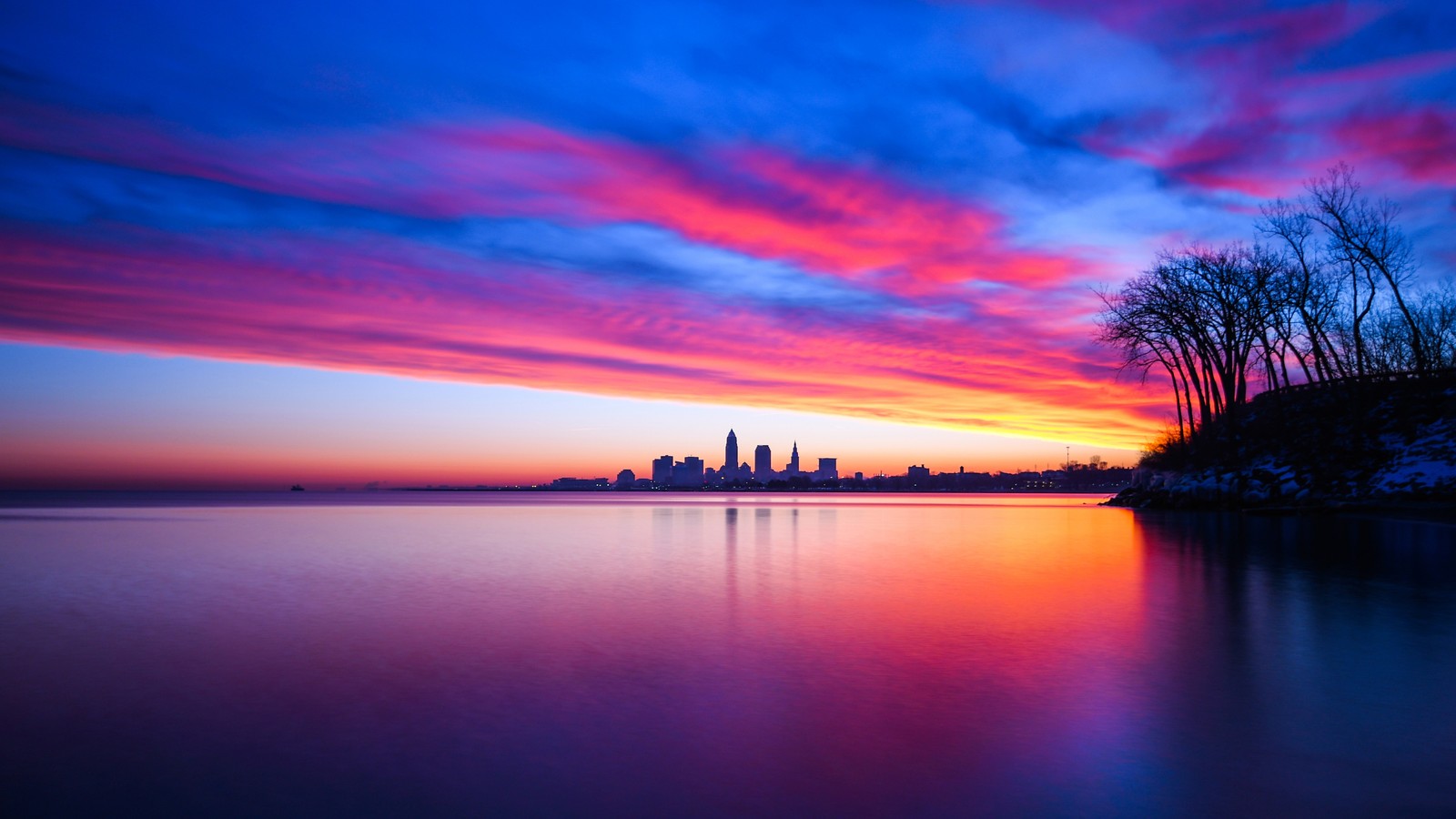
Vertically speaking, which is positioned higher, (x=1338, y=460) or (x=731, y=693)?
(x=1338, y=460)

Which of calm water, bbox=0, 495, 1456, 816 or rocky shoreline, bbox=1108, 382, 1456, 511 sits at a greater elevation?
rocky shoreline, bbox=1108, 382, 1456, 511

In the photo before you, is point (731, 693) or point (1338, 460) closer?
point (731, 693)

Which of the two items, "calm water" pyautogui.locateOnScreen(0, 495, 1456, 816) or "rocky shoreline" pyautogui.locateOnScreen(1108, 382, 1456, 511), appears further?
"rocky shoreline" pyautogui.locateOnScreen(1108, 382, 1456, 511)

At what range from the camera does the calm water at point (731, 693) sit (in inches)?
157

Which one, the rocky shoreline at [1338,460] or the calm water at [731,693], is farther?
the rocky shoreline at [1338,460]

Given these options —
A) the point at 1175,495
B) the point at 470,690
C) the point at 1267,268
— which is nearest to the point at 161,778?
the point at 470,690

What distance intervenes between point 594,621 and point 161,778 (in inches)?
205

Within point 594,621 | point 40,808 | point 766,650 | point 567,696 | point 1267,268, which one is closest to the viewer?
point 40,808

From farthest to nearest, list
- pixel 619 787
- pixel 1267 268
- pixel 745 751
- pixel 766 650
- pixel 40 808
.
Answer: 1. pixel 1267 268
2. pixel 766 650
3. pixel 745 751
4. pixel 619 787
5. pixel 40 808

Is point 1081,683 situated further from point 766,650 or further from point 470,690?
point 470,690

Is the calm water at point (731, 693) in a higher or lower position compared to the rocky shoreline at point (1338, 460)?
lower

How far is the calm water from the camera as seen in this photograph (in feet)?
13.1

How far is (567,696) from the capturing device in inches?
234

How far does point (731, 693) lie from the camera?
6.05 metres
